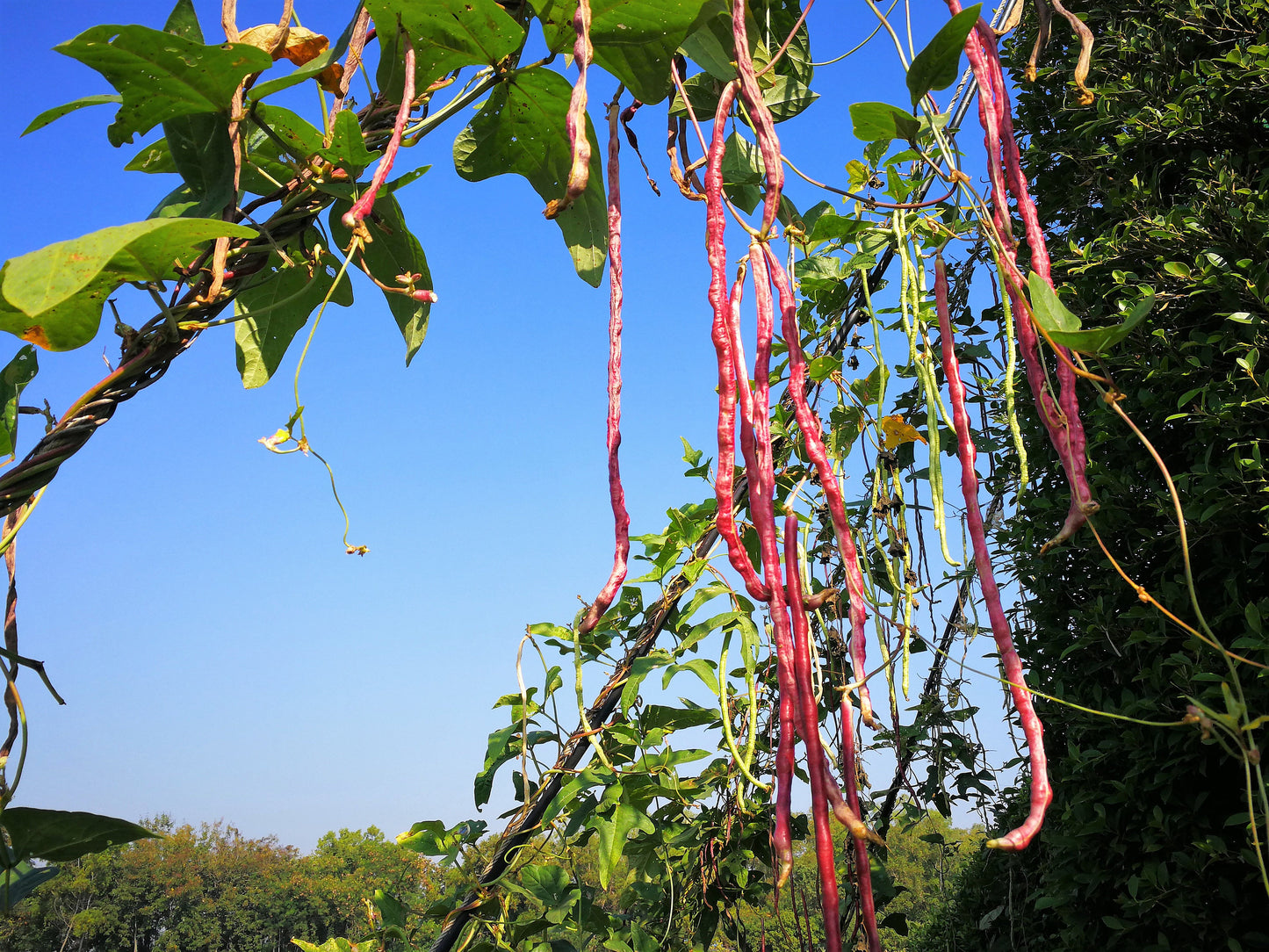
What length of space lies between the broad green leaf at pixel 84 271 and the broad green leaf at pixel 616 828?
811 mm

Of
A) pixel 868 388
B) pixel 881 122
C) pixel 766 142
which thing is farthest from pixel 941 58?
pixel 868 388

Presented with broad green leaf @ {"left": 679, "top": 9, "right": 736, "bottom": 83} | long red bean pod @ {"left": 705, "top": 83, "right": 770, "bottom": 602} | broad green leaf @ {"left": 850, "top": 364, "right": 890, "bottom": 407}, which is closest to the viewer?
long red bean pod @ {"left": 705, "top": 83, "right": 770, "bottom": 602}

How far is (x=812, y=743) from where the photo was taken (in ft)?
1.43

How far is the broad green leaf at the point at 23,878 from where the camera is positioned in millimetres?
683

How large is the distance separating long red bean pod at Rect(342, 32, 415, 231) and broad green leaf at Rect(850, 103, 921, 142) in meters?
0.43

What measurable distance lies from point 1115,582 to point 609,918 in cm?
130

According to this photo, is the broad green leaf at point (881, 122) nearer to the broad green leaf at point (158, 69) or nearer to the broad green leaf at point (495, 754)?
the broad green leaf at point (158, 69)

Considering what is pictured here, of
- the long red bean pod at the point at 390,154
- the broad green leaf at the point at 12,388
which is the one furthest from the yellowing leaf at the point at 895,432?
the broad green leaf at the point at 12,388

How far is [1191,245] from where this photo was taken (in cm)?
168

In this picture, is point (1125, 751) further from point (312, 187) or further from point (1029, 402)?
point (312, 187)

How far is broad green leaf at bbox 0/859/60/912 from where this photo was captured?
0.68 m

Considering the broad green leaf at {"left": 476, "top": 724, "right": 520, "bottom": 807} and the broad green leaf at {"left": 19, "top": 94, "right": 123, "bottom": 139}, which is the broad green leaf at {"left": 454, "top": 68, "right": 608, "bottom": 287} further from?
the broad green leaf at {"left": 476, "top": 724, "right": 520, "bottom": 807}

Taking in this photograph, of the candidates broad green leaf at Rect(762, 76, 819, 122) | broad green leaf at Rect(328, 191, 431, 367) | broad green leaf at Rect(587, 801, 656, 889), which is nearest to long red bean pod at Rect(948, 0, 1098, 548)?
broad green leaf at Rect(762, 76, 819, 122)

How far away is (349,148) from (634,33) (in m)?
0.30
